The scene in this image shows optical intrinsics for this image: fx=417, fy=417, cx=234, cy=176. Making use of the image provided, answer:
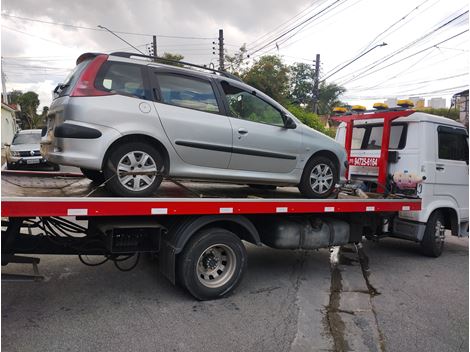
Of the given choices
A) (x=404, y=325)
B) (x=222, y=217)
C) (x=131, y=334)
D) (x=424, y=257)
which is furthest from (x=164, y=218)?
(x=424, y=257)

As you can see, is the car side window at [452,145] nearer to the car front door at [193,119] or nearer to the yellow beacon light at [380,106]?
the yellow beacon light at [380,106]

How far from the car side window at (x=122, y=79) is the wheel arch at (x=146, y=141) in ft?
1.44

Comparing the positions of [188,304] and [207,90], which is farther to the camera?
[207,90]

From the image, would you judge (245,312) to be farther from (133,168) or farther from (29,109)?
(29,109)

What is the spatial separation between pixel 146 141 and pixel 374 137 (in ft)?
15.0

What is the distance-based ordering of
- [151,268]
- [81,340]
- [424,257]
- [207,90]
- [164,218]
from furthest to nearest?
1. [424,257]
2. [151,268]
3. [207,90]
4. [164,218]
5. [81,340]

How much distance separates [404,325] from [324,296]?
1035 millimetres

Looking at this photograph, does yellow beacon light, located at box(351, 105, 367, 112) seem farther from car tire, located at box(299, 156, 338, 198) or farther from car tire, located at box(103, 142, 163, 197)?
car tire, located at box(103, 142, 163, 197)

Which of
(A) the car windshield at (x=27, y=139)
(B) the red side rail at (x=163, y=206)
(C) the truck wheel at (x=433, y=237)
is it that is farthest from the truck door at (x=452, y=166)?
(A) the car windshield at (x=27, y=139)

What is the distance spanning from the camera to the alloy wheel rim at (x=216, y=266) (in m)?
4.61

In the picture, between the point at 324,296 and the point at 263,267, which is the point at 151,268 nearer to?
the point at 263,267

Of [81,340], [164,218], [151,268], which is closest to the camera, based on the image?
[81,340]

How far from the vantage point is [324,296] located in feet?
16.6

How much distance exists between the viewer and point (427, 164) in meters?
6.77
